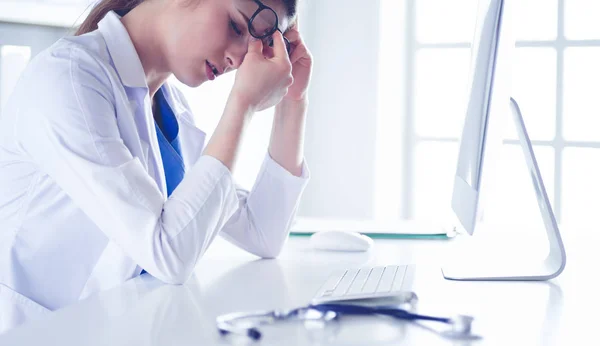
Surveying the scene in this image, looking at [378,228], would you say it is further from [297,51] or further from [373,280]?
[373,280]

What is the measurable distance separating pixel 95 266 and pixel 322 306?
1.54 ft

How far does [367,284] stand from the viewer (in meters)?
0.96

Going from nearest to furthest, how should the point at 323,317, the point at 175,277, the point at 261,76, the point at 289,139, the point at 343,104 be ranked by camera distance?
the point at 323,317, the point at 175,277, the point at 261,76, the point at 289,139, the point at 343,104

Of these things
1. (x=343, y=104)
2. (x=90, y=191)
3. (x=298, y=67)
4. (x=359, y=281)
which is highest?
(x=298, y=67)

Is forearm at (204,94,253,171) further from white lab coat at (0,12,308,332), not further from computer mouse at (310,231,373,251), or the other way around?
computer mouse at (310,231,373,251)

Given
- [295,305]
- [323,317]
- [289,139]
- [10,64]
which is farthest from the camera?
[10,64]

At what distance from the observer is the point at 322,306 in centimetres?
84

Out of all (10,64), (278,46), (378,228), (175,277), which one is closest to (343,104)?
(10,64)

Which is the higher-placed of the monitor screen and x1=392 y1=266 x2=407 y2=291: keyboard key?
the monitor screen

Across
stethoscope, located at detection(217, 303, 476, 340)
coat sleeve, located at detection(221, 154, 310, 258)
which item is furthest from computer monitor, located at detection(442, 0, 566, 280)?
coat sleeve, located at detection(221, 154, 310, 258)

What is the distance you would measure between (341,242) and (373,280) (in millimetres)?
432

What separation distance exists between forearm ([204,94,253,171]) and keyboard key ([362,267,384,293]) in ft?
0.87

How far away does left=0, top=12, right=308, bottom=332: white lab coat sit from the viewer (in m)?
1.01

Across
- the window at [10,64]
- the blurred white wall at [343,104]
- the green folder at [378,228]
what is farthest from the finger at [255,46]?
the blurred white wall at [343,104]
